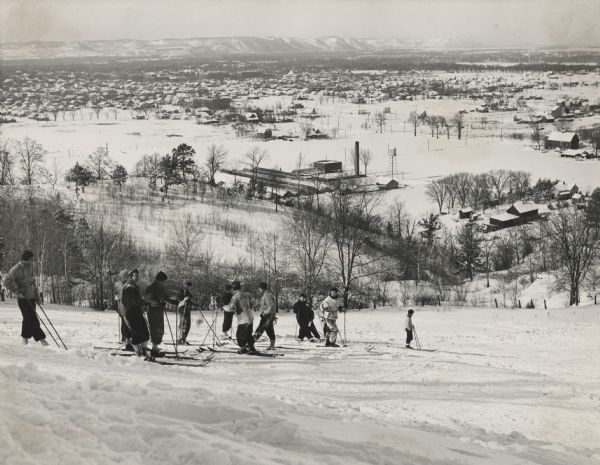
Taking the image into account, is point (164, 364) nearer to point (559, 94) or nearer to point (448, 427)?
point (448, 427)

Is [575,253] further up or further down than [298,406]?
further down

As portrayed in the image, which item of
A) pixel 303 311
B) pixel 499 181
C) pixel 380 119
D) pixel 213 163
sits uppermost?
pixel 380 119

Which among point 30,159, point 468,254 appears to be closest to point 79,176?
point 30,159

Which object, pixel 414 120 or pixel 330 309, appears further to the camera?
pixel 414 120

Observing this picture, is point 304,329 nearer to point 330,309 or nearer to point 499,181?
point 330,309

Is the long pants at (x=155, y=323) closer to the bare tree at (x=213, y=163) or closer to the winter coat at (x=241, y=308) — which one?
the winter coat at (x=241, y=308)

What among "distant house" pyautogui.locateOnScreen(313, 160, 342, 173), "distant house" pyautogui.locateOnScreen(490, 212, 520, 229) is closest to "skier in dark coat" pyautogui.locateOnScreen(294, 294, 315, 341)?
"distant house" pyautogui.locateOnScreen(490, 212, 520, 229)

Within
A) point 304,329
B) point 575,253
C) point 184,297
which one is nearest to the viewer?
point 184,297
